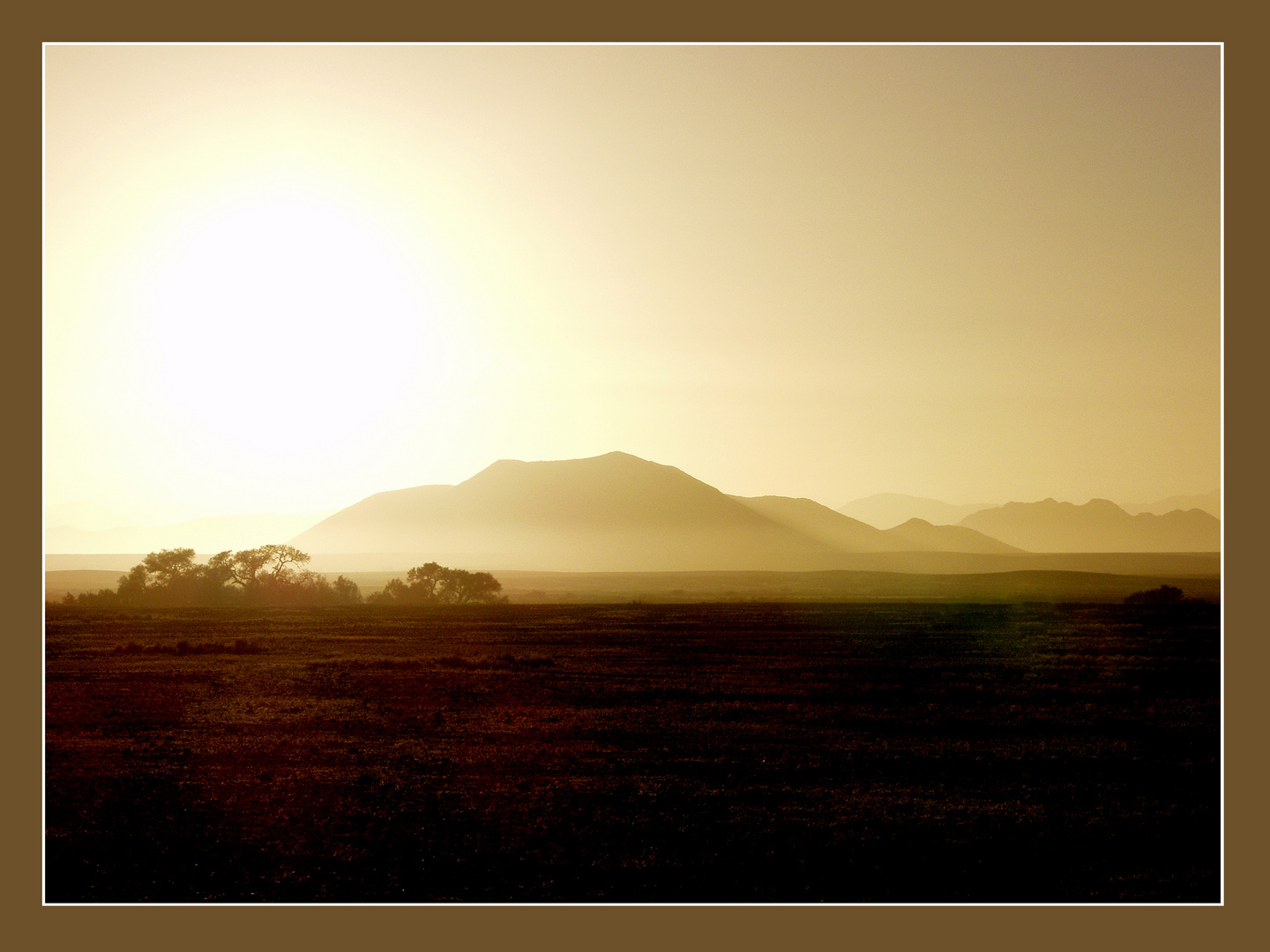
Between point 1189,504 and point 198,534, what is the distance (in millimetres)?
4959

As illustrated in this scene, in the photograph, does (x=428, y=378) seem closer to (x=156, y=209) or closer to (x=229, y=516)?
(x=229, y=516)

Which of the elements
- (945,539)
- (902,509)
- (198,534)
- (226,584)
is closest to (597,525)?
(902,509)

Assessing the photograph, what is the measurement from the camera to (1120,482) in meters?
5.07

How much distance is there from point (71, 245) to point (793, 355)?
368 cm

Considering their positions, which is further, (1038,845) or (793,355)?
(793,355)

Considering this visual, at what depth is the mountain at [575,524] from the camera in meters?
4.99

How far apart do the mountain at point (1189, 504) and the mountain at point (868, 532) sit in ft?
2.29

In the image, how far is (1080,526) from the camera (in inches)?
201

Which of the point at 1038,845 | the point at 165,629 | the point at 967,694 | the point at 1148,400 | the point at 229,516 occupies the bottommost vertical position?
the point at 1038,845

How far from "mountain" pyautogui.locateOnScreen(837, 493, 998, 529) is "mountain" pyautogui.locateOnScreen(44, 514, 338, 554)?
2731 mm

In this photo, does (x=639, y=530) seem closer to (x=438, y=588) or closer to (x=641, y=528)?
(x=641, y=528)

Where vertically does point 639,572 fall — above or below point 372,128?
below

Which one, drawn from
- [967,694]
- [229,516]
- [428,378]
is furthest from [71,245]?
[967,694]

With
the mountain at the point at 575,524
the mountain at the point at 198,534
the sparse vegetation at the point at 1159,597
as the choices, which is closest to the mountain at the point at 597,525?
the mountain at the point at 575,524
